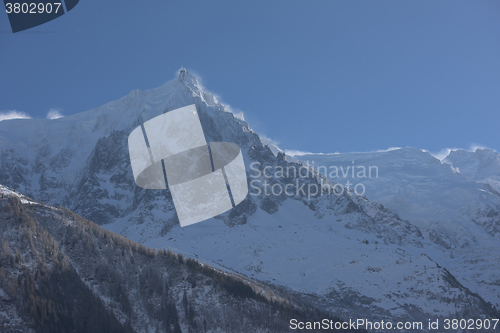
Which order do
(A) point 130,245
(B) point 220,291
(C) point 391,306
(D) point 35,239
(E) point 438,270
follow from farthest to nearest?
(E) point 438,270, (C) point 391,306, (A) point 130,245, (B) point 220,291, (D) point 35,239

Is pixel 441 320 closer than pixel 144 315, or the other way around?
pixel 144 315

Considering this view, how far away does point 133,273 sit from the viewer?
414 ft

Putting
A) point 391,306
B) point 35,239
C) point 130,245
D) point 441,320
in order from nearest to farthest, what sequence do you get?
point 35,239
point 130,245
point 441,320
point 391,306

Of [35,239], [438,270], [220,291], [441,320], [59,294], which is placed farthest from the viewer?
[438,270]

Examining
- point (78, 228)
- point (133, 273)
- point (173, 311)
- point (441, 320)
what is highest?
point (78, 228)

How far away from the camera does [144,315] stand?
385 ft

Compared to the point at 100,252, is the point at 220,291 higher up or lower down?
lower down

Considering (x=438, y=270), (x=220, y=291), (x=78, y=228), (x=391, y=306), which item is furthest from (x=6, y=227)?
(x=438, y=270)

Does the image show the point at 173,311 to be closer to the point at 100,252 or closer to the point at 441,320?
the point at 100,252

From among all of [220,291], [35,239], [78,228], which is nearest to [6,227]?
[35,239]

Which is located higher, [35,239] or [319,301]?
[35,239]

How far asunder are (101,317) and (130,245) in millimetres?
30057

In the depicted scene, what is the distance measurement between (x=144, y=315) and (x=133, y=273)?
12.7m

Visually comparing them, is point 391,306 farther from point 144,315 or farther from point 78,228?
point 78,228
